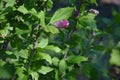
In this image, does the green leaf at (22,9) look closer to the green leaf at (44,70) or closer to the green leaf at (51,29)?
the green leaf at (51,29)

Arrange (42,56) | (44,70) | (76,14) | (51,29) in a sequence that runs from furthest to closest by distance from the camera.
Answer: (76,14) < (44,70) < (42,56) < (51,29)

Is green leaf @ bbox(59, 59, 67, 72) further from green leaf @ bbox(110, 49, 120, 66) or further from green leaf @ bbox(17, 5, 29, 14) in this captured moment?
green leaf @ bbox(110, 49, 120, 66)

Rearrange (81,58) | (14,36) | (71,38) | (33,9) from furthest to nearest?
(71,38), (81,58), (14,36), (33,9)

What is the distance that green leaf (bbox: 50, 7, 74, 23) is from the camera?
7.31 ft

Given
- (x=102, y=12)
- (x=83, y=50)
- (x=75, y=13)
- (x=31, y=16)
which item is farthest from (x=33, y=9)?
(x=102, y=12)

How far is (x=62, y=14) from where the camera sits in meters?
2.25

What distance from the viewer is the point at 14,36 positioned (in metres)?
2.41

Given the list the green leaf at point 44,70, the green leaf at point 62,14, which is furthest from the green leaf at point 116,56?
the green leaf at point 62,14

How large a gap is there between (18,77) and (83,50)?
73 centimetres

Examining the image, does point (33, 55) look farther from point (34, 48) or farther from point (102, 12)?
point (102, 12)

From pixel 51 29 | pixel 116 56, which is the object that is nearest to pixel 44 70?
pixel 51 29

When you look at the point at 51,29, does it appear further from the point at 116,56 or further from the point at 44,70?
the point at 116,56

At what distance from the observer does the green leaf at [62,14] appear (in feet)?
7.31

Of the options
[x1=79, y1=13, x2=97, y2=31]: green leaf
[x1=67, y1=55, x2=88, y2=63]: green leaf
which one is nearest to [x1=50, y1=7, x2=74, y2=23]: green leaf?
[x1=79, y1=13, x2=97, y2=31]: green leaf
